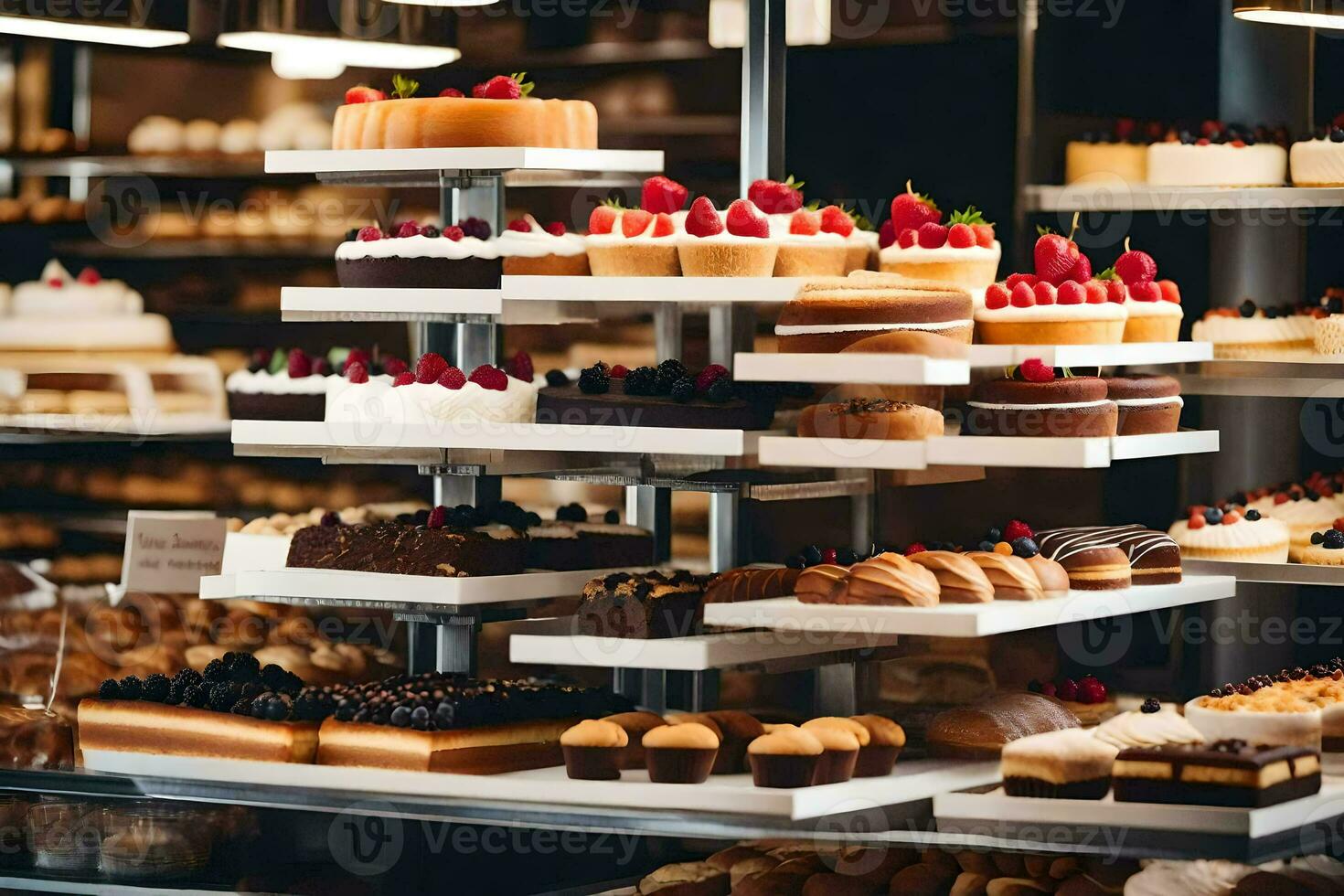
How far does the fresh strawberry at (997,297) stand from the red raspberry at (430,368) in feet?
4.02

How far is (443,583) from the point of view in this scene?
4.77 meters

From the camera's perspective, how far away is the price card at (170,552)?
229 inches

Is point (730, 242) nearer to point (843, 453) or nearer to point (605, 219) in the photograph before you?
point (605, 219)

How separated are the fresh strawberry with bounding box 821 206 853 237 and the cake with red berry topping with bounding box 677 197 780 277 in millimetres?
207

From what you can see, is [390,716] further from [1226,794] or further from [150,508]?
[150,508]

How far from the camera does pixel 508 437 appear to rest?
4.71 m

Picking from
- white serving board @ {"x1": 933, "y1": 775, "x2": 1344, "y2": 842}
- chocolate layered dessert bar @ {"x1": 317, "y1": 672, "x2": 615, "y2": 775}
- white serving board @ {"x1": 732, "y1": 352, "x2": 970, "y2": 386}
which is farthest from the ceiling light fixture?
white serving board @ {"x1": 933, "y1": 775, "x2": 1344, "y2": 842}

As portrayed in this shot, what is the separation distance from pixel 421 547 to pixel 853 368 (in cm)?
114

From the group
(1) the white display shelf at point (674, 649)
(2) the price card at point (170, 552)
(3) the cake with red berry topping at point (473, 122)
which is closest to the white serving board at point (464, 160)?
(3) the cake with red berry topping at point (473, 122)

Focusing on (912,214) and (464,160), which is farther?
(912,214)

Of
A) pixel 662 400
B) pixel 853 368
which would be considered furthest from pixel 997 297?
pixel 662 400

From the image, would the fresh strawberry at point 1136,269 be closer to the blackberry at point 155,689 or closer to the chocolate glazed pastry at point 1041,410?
the chocolate glazed pastry at point 1041,410

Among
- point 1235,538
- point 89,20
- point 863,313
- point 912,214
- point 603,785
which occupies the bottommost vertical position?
point 603,785

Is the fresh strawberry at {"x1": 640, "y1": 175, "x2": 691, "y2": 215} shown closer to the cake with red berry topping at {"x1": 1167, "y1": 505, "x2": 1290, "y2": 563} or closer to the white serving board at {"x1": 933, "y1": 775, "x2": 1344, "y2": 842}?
the white serving board at {"x1": 933, "y1": 775, "x2": 1344, "y2": 842}
